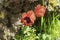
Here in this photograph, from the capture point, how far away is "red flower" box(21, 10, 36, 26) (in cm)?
268

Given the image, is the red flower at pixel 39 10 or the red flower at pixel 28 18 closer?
the red flower at pixel 28 18

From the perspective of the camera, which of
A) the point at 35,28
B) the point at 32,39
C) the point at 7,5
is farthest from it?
the point at 35,28

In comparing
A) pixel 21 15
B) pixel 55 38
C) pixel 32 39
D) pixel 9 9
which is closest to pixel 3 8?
pixel 9 9

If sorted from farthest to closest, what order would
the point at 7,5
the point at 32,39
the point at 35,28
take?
the point at 35,28 → the point at 32,39 → the point at 7,5

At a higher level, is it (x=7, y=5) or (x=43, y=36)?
(x=7, y=5)

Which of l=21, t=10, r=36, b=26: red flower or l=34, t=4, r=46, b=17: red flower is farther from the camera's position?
l=34, t=4, r=46, b=17: red flower

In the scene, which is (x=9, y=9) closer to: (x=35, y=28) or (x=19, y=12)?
(x=19, y=12)

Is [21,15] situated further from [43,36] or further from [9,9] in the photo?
[43,36]

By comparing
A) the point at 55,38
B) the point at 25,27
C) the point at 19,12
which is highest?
the point at 19,12

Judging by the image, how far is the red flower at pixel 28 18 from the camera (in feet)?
8.78

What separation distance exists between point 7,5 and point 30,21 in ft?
1.14

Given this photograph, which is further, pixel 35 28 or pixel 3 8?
pixel 35 28

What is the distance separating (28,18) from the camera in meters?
2.71

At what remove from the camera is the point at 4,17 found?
2.71m
